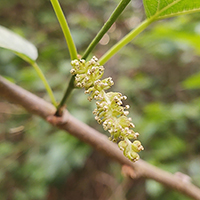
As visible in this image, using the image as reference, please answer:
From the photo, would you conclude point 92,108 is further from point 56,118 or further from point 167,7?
point 167,7

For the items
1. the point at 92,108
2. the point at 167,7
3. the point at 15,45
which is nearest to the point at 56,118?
the point at 15,45

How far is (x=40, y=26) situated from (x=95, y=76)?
1.67 meters

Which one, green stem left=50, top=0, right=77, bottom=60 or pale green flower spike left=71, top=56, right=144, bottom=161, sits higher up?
green stem left=50, top=0, right=77, bottom=60

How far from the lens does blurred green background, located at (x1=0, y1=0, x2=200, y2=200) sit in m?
1.06

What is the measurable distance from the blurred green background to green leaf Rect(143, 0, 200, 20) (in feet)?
1.14

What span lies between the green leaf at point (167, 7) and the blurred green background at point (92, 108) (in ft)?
1.14

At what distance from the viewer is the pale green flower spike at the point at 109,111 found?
22 cm

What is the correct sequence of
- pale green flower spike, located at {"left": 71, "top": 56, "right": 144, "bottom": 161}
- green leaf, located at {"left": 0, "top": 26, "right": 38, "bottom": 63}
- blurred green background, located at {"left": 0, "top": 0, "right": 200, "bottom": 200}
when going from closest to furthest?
pale green flower spike, located at {"left": 71, "top": 56, "right": 144, "bottom": 161} < green leaf, located at {"left": 0, "top": 26, "right": 38, "bottom": 63} < blurred green background, located at {"left": 0, "top": 0, "right": 200, "bottom": 200}

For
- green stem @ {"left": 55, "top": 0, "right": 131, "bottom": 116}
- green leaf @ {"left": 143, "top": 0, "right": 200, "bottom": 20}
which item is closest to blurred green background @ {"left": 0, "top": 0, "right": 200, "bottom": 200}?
green leaf @ {"left": 143, "top": 0, "right": 200, "bottom": 20}

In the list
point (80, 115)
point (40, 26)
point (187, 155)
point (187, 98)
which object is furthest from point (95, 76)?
point (40, 26)

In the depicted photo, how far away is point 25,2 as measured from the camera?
178 centimetres

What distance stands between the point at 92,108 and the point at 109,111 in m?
0.85

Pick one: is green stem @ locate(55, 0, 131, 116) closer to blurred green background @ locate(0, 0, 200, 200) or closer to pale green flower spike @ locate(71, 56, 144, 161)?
pale green flower spike @ locate(71, 56, 144, 161)

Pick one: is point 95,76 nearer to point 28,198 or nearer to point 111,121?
point 111,121
